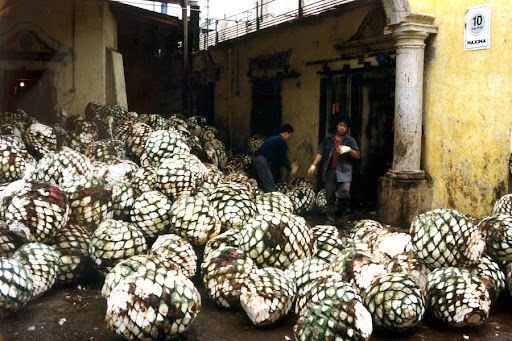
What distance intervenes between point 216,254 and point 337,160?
12.5 feet

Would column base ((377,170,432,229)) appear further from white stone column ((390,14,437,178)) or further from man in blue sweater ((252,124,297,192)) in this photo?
man in blue sweater ((252,124,297,192))

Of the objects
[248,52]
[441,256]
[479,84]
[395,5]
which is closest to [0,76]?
[248,52]

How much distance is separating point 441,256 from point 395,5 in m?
4.49

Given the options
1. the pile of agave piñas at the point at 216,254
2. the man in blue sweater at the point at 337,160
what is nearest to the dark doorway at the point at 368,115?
the man in blue sweater at the point at 337,160

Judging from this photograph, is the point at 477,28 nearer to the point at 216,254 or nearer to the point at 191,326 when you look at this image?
the point at 216,254

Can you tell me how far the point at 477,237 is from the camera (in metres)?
4.27

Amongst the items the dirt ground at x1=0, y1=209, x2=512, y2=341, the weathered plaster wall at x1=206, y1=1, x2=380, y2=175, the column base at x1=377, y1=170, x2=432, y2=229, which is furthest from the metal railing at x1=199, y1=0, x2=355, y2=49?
the dirt ground at x1=0, y1=209, x2=512, y2=341

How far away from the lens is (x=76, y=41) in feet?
35.9

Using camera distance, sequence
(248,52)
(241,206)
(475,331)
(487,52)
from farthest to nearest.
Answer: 1. (248,52)
2. (487,52)
3. (241,206)
4. (475,331)

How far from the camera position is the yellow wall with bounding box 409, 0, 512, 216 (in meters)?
6.73

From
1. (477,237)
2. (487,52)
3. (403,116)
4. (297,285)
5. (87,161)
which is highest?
(487,52)

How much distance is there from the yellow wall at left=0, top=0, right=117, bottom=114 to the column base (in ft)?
21.5

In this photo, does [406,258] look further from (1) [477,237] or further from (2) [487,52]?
(2) [487,52]

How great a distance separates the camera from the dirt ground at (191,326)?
12.2 ft
